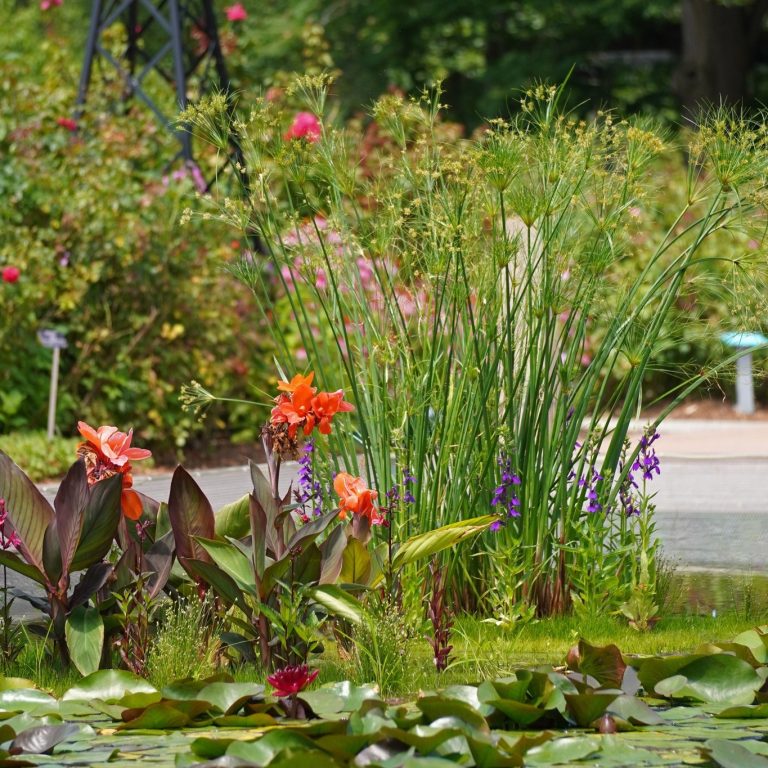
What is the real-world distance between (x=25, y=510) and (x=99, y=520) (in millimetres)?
277

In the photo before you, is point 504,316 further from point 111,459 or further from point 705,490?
point 705,490

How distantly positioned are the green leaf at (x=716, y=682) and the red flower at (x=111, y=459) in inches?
66.8

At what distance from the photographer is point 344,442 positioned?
5395mm

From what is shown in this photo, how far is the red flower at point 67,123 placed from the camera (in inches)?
494

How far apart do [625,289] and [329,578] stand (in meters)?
1.77

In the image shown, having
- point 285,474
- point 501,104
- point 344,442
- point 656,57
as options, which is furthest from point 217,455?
point 656,57

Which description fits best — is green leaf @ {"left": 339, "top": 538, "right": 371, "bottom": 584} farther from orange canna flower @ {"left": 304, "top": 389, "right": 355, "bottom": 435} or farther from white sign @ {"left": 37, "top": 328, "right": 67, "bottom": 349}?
white sign @ {"left": 37, "top": 328, "right": 67, "bottom": 349}

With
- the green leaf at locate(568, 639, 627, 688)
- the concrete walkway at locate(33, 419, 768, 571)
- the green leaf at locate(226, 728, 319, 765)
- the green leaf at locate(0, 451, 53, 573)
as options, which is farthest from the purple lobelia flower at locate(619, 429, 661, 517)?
the green leaf at locate(226, 728, 319, 765)

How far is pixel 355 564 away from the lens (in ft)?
15.0

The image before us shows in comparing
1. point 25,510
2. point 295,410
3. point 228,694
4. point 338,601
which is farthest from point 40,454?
point 228,694

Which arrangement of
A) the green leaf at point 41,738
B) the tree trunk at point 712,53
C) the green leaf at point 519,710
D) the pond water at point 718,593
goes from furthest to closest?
1. the tree trunk at point 712,53
2. the pond water at point 718,593
3. the green leaf at point 519,710
4. the green leaf at point 41,738

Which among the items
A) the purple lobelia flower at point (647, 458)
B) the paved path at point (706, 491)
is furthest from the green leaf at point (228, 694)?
the paved path at point (706, 491)

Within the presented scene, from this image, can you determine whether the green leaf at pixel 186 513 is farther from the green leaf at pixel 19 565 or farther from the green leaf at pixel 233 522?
the green leaf at pixel 19 565

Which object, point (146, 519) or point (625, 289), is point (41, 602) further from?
point (625, 289)
